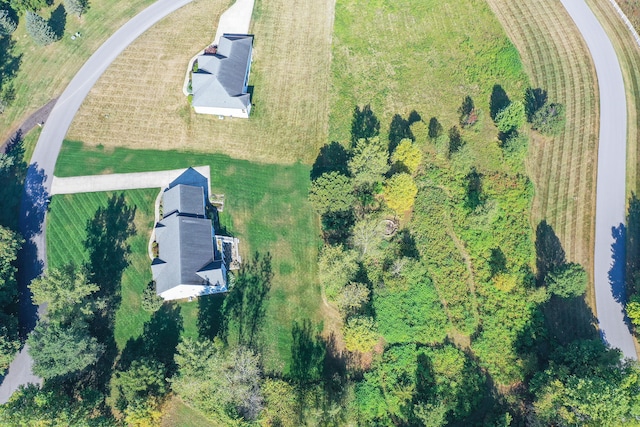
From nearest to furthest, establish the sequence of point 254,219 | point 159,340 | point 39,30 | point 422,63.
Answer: point 159,340 → point 254,219 → point 39,30 → point 422,63

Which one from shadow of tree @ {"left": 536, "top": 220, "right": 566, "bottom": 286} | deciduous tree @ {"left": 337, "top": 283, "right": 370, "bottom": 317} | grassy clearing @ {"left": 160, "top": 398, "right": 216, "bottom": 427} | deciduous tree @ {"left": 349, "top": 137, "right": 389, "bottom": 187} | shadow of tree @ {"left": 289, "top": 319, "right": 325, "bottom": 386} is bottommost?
grassy clearing @ {"left": 160, "top": 398, "right": 216, "bottom": 427}

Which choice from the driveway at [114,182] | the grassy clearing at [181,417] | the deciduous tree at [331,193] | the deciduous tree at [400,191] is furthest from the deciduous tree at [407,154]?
the grassy clearing at [181,417]

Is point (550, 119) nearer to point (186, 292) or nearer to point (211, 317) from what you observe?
point (211, 317)

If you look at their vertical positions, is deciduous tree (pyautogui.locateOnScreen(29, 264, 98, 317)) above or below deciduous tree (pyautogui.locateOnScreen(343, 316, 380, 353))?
above

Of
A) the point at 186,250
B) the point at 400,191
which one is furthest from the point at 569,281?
the point at 186,250

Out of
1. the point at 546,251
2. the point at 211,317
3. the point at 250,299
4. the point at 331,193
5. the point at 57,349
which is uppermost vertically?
the point at 331,193

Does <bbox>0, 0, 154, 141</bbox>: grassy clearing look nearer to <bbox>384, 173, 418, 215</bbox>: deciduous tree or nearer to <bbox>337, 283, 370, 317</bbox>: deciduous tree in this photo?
<bbox>384, 173, 418, 215</bbox>: deciduous tree

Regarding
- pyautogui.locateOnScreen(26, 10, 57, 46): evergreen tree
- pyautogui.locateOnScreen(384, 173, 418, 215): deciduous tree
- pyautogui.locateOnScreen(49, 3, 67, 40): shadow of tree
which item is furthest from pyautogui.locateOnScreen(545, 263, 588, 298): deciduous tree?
pyautogui.locateOnScreen(49, 3, 67, 40): shadow of tree
